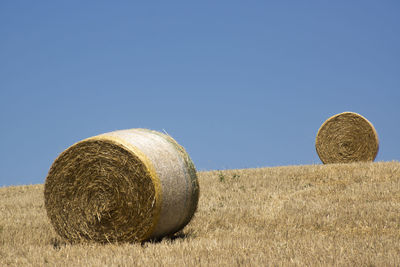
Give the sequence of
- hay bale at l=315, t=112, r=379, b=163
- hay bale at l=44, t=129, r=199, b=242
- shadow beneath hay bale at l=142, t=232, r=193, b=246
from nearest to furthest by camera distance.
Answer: hay bale at l=44, t=129, r=199, b=242, shadow beneath hay bale at l=142, t=232, r=193, b=246, hay bale at l=315, t=112, r=379, b=163

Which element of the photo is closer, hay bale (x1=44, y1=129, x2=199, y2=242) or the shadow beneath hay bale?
hay bale (x1=44, y1=129, x2=199, y2=242)

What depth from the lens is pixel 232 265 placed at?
6.25 metres

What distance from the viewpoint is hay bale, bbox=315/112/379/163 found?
20.1 m

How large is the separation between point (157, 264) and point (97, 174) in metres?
2.59

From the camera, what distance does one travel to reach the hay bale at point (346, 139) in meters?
20.1

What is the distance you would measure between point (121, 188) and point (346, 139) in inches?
566

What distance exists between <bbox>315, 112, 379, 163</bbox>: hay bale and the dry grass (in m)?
3.35

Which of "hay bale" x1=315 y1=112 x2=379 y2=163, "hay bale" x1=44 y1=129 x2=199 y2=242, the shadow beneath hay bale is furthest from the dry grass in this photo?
"hay bale" x1=315 y1=112 x2=379 y2=163

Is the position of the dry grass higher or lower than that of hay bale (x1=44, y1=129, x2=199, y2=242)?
lower

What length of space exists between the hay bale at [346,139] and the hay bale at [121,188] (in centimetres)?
1304

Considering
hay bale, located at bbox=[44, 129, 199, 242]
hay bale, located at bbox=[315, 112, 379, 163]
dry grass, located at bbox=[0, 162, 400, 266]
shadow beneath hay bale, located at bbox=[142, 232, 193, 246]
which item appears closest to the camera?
dry grass, located at bbox=[0, 162, 400, 266]

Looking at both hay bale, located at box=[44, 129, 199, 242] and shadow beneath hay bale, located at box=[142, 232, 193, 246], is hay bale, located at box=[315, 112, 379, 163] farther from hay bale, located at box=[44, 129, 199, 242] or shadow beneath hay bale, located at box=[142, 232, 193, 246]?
hay bale, located at box=[44, 129, 199, 242]

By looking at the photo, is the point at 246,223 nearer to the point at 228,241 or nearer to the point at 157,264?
the point at 228,241

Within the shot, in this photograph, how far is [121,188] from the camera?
8.16 metres
